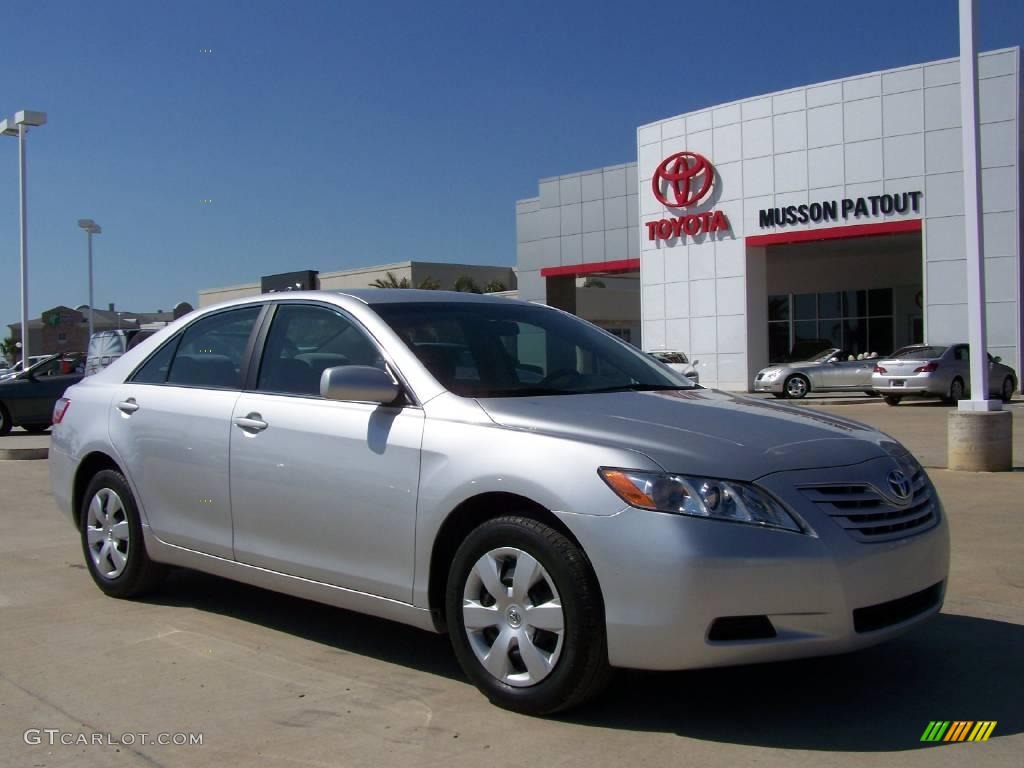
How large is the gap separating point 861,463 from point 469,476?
147 centimetres

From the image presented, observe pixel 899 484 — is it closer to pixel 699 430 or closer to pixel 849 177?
pixel 699 430

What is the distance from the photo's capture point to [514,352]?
16.2 feet

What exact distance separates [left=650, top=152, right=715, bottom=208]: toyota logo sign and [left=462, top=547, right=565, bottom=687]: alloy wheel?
3118cm

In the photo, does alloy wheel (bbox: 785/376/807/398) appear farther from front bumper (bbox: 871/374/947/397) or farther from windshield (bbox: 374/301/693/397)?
windshield (bbox: 374/301/693/397)

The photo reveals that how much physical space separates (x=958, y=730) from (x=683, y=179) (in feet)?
104

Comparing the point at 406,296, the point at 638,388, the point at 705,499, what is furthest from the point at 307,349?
the point at 705,499

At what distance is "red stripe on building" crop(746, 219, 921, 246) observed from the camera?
2991 centimetres

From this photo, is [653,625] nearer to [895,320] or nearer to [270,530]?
[270,530]

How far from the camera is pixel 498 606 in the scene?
394cm

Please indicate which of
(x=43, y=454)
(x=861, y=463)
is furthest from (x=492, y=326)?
(x=43, y=454)

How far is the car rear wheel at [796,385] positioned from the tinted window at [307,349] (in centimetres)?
2404

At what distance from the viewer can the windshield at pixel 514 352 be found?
15.1 ft

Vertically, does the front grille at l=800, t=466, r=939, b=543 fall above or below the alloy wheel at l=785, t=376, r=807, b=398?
below

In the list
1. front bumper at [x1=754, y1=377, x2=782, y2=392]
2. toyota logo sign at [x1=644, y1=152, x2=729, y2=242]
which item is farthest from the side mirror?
toyota logo sign at [x1=644, y1=152, x2=729, y2=242]
